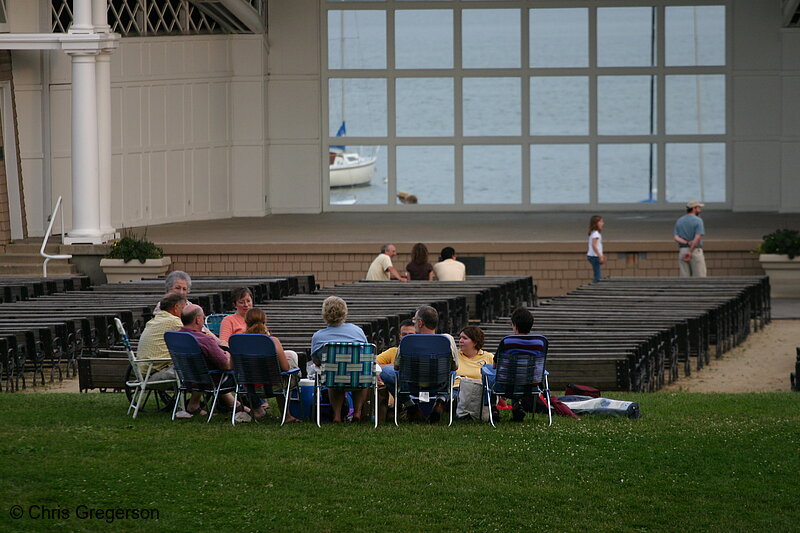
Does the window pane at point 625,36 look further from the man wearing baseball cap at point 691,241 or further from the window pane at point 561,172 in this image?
the man wearing baseball cap at point 691,241

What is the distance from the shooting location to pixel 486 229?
84.7 ft

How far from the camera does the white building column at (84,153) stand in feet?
71.2

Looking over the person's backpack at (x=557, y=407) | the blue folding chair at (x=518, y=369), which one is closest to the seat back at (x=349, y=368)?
the blue folding chair at (x=518, y=369)

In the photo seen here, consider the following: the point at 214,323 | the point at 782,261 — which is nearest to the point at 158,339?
the point at 214,323

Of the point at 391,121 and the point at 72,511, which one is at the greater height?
the point at 391,121

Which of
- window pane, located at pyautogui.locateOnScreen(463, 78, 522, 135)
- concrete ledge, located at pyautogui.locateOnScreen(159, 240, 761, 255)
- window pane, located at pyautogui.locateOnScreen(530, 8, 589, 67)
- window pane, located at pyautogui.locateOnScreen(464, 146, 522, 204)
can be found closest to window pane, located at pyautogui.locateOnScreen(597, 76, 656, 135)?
window pane, located at pyautogui.locateOnScreen(530, 8, 589, 67)

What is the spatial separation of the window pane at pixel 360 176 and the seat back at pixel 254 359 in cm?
2061

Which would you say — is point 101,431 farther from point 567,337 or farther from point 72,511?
point 567,337

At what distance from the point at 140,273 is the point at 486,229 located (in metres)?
6.96

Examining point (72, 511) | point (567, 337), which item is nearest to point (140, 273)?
point (567, 337)

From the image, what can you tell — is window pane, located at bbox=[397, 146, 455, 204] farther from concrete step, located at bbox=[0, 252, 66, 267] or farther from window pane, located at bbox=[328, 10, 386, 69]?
concrete step, located at bbox=[0, 252, 66, 267]

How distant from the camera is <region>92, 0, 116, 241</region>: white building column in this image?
21.8m

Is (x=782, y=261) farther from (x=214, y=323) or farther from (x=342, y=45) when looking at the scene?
(x=342, y=45)

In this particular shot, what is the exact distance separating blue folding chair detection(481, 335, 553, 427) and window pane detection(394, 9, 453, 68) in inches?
827
